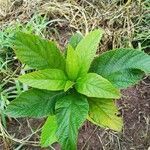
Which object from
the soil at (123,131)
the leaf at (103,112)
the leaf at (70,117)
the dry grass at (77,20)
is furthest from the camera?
the dry grass at (77,20)

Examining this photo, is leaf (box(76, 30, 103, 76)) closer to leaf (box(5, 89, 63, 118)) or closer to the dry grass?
leaf (box(5, 89, 63, 118))

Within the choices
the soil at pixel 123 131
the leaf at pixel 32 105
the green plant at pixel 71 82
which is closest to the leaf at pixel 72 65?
the green plant at pixel 71 82

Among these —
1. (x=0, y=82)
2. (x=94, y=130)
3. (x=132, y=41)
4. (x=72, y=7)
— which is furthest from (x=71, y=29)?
(x=94, y=130)

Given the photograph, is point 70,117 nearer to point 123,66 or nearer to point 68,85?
point 68,85

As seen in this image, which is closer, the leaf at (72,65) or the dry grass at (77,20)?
the leaf at (72,65)

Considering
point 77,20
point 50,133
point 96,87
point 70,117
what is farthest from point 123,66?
point 77,20

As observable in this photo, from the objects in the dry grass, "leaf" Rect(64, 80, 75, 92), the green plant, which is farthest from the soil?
"leaf" Rect(64, 80, 75, 92)

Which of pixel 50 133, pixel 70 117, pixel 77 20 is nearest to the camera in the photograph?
pixel 70 117

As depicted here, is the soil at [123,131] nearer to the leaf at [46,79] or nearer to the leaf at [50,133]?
the leaf at [50,133]
